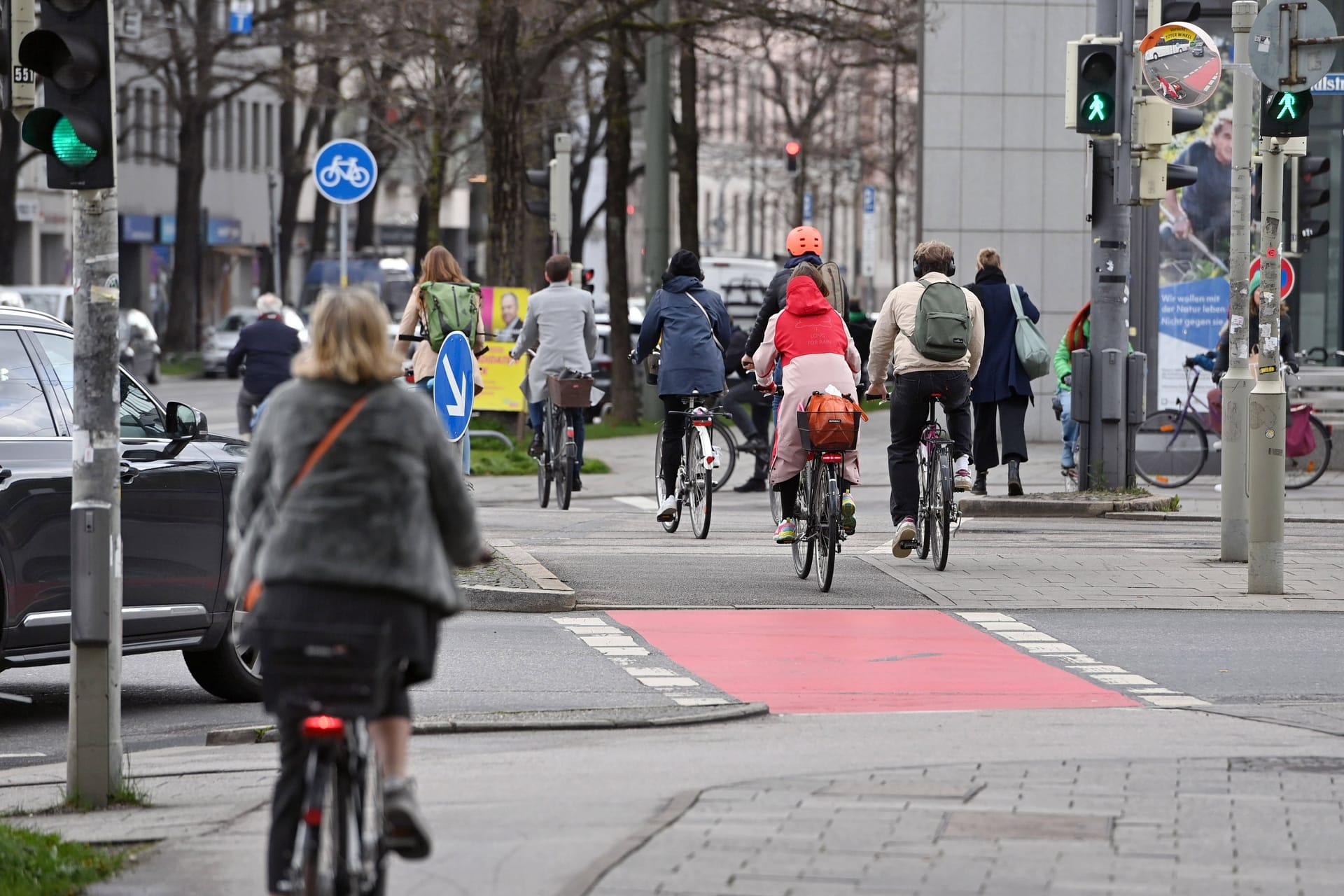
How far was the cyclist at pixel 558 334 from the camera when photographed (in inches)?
699

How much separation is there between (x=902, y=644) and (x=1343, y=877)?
4905mm

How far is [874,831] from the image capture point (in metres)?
6.34

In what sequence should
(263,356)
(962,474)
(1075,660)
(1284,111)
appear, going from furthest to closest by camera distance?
(263,356)
(962,474)
(1284,111)
(1075,660)

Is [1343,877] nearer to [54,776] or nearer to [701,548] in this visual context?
[54,776]

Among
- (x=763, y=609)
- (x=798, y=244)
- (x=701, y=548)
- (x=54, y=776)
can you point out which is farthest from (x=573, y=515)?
(x=54, y=776)

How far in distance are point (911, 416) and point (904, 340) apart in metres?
0.44

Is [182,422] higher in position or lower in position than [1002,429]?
higher

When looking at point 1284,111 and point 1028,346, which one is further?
point 1028,346

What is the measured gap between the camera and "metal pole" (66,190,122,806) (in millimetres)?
7254

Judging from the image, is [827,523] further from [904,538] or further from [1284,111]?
[1284,111]

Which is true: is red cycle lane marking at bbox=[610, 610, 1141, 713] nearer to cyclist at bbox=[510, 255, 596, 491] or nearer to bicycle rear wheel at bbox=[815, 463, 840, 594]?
bicycle rear wheel at bbox=[815, 463, 840, 594]

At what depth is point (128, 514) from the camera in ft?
29.7

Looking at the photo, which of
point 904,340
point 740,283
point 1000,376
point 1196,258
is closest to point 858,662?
point 904,340

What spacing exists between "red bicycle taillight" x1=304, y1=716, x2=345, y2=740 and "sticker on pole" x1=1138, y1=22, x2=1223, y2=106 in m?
12.4
